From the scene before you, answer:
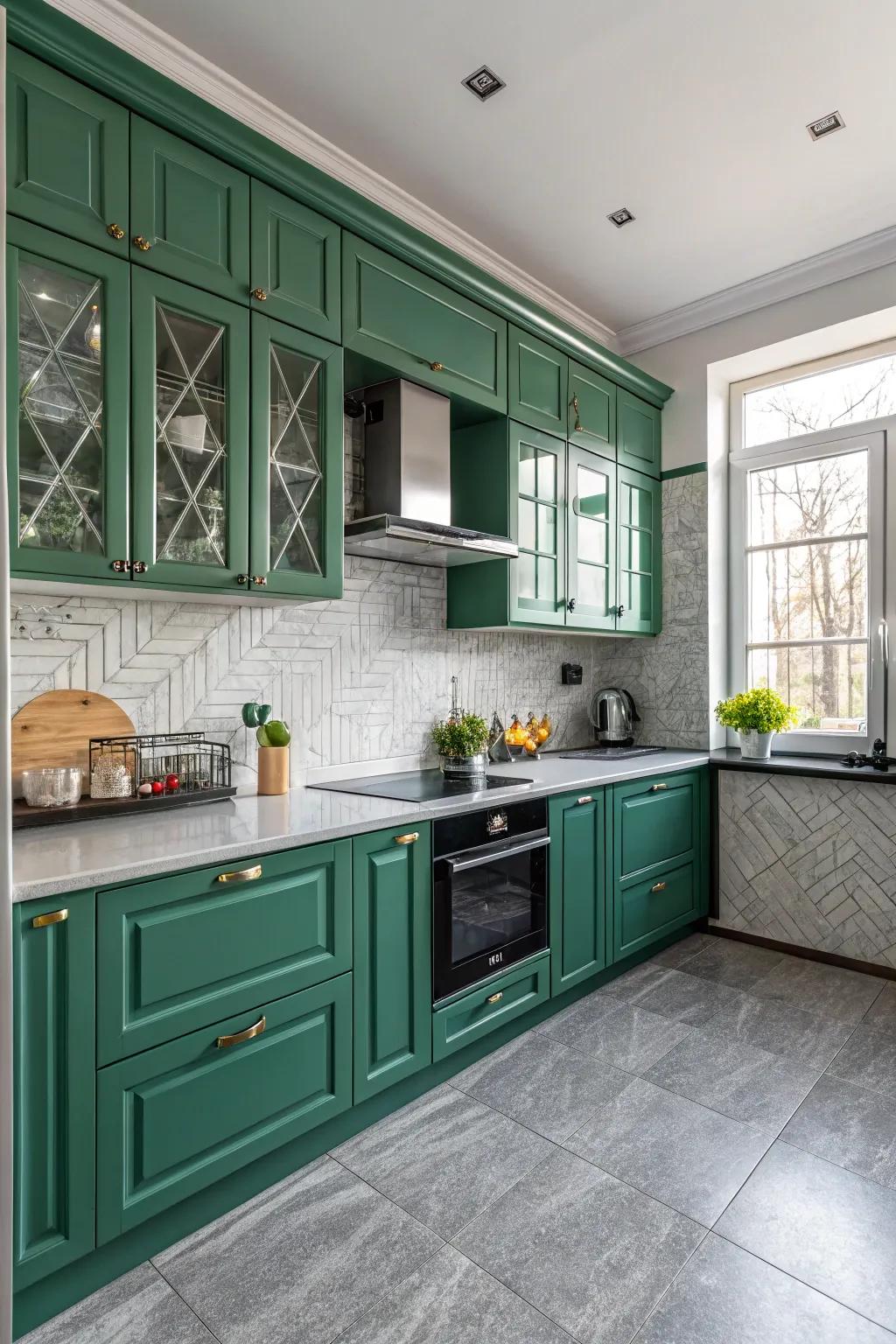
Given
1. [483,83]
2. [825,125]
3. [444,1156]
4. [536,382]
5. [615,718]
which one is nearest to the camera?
[444,1156]

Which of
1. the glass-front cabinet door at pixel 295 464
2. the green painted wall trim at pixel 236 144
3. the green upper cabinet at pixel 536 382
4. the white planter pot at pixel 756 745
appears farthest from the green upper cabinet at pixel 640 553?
the glass-front cabinet door at pixel 295 464

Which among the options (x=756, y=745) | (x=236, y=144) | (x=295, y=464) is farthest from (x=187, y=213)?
(x=756, y=745)

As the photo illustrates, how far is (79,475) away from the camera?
5.92 ft

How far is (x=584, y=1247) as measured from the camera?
1.68 meters

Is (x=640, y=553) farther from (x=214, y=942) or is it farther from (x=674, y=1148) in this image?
(x=214, y=942)

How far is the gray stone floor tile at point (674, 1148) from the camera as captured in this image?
186 cm

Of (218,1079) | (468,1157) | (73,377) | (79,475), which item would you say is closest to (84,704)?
(79,475)

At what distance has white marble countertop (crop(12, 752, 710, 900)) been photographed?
1510 millimetres

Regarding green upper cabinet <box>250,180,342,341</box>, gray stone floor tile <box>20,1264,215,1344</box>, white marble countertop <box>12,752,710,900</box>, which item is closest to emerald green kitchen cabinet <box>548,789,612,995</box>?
white marble countertop <box>12,752,710,900</box>

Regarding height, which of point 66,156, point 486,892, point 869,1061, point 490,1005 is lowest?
point 869,1061

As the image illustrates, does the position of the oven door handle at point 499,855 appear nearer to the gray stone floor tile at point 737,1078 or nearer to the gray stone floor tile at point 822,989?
the gray stone floor tile at point 737,1078

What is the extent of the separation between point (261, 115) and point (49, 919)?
245 centimetres

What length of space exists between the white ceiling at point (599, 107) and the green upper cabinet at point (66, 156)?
0.56 meters

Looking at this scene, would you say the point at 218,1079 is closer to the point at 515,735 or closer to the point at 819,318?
the point at 515,735
